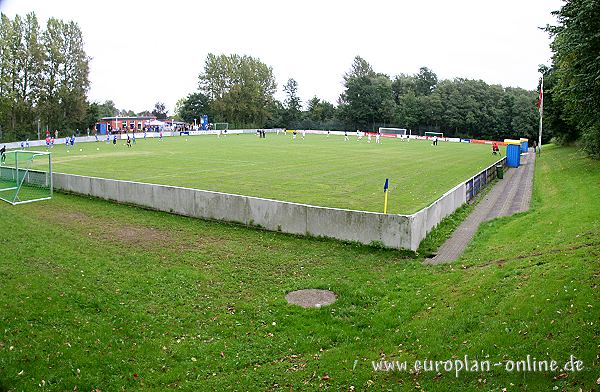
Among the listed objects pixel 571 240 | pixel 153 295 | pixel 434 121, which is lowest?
pixel 153 295

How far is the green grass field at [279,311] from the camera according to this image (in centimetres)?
940

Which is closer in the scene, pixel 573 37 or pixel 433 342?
pixel 433 342

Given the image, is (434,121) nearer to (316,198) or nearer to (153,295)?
(316,198)

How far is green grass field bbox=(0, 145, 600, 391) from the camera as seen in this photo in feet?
30.8

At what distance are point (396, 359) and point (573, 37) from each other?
2053 centimetres

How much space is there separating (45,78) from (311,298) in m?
85.6

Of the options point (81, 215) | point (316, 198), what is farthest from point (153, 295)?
point (316, 198)

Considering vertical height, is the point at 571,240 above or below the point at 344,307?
above

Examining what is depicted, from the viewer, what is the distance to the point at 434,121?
383 ft

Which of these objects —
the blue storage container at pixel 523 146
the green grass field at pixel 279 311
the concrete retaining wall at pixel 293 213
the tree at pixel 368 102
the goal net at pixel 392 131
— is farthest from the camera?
the tree at pixel 368 102

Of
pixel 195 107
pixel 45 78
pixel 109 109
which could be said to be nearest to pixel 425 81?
pixel 195 107

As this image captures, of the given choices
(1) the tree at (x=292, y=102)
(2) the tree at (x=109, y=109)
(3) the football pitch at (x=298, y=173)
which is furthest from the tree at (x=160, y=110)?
(3) the football pitch at (x=298, y=173)

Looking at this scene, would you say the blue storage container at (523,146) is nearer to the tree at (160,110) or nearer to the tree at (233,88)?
the tree at (233,88)

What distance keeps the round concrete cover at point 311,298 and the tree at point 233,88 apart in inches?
4404
